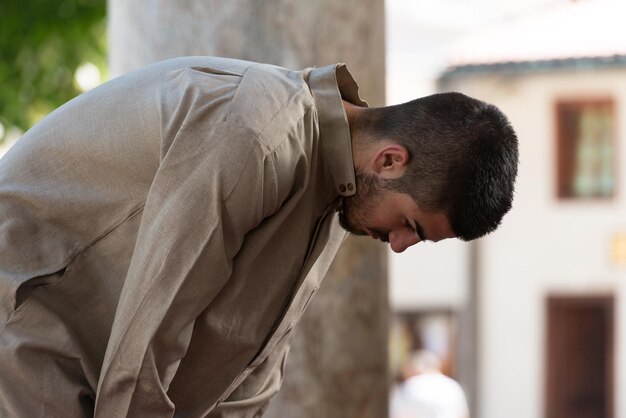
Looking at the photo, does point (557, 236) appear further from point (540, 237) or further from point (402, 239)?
point (402, 239)

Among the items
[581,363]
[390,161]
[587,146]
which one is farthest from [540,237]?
[390,161]

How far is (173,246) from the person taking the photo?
2971 mm

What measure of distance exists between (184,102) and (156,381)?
558mm

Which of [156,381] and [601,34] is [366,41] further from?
[601,34]

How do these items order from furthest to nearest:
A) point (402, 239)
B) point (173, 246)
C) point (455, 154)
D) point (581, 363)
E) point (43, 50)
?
point (581, 363) → point (43, 50) → point (402, 239) → point (455, 154) → point (173, 246)

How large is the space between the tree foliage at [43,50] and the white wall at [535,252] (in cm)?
1169

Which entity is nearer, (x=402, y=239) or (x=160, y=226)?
(x=160, y=226)

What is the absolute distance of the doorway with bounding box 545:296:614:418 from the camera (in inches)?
819

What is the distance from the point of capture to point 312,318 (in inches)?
173

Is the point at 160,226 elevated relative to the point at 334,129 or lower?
lower

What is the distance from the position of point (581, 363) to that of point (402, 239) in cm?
1797

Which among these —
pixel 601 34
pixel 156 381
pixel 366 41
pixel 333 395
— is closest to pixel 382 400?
pixel 333 395

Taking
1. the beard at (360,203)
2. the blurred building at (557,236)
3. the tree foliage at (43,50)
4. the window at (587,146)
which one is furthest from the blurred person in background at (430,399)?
the window at (587,146)

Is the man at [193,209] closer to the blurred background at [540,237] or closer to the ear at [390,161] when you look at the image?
the ear at [390,161]
